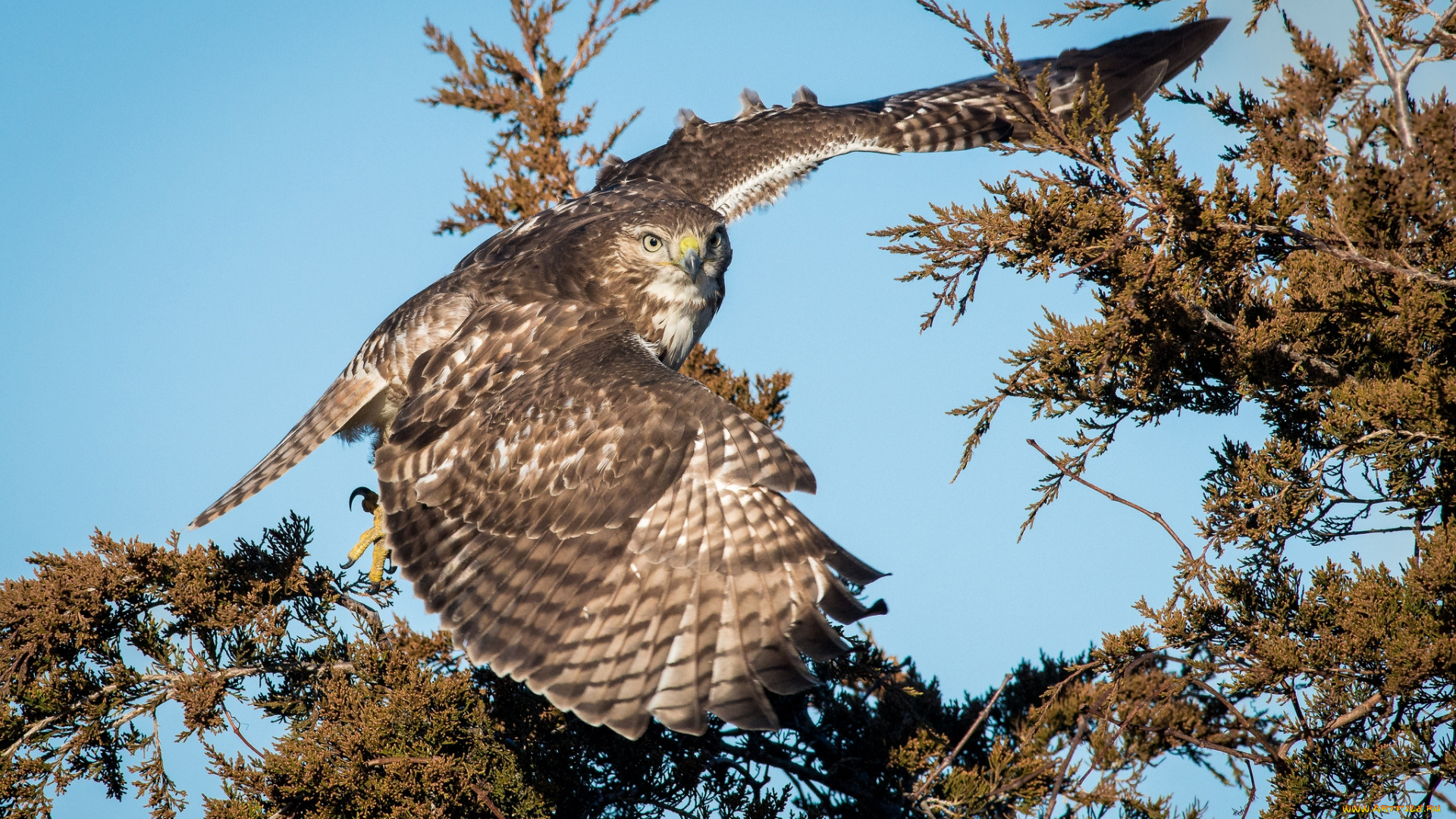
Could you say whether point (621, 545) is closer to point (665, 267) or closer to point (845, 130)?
point (665, 267)

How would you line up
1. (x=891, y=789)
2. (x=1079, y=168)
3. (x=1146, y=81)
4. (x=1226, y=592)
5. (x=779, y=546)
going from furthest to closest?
(x=1146, y=81) → (x=891, y=789) → (x=779, y=546) → (x=1226, y=592) → (x=1079, y=168)

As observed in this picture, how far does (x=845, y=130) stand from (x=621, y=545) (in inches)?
135

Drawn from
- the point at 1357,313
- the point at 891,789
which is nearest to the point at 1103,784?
the point at 891,789

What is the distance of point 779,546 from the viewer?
3830mm

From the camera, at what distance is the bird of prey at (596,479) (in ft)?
12.3

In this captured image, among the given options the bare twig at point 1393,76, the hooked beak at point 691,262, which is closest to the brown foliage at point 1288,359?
the bare twig at point 1393,76

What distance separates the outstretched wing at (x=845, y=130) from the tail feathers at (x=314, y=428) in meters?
2.31

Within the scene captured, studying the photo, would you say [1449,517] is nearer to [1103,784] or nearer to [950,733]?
[1103,784]

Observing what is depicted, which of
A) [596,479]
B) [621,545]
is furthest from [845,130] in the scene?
[621,545]

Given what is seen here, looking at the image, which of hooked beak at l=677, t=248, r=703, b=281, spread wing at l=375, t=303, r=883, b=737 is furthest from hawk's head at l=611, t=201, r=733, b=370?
spread wing at l=375, t=303, r=883, b=737

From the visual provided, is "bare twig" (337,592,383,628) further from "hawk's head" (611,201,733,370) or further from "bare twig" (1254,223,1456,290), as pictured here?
"bare twig" (1254,223,1456,290)

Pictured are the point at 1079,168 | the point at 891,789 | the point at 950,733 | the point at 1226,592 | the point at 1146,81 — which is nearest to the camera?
the point at 1079,168

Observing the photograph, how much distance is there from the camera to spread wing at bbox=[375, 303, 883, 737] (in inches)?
146

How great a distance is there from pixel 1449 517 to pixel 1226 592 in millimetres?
708
